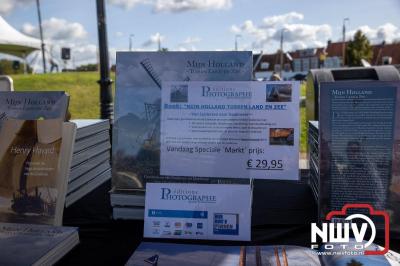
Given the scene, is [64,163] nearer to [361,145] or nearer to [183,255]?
[183,255]

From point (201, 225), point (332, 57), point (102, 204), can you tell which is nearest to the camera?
point (201, 225)

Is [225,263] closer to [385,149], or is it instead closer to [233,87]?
[233,87]

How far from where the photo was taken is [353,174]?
1.73 meters

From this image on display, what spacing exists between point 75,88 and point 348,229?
15.3m

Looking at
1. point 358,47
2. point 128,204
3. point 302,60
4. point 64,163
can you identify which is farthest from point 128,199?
point 302,60

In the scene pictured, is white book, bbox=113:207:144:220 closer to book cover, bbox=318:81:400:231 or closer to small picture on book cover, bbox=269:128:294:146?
small picture on book cover, bbox=269:128:294:146

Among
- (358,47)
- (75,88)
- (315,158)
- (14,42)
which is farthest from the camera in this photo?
(358,47)

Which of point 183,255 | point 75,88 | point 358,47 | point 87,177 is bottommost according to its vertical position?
point 183,255

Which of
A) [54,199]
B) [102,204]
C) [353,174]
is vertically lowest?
[102,204]

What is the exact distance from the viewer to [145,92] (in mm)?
1900

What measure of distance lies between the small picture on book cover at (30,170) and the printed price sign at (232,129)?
1.73 ft

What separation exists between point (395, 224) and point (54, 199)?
1.54m

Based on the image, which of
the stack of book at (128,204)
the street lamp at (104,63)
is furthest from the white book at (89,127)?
the street lamp at (104,63)

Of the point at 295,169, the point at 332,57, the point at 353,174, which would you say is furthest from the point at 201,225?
the point at 332,57
